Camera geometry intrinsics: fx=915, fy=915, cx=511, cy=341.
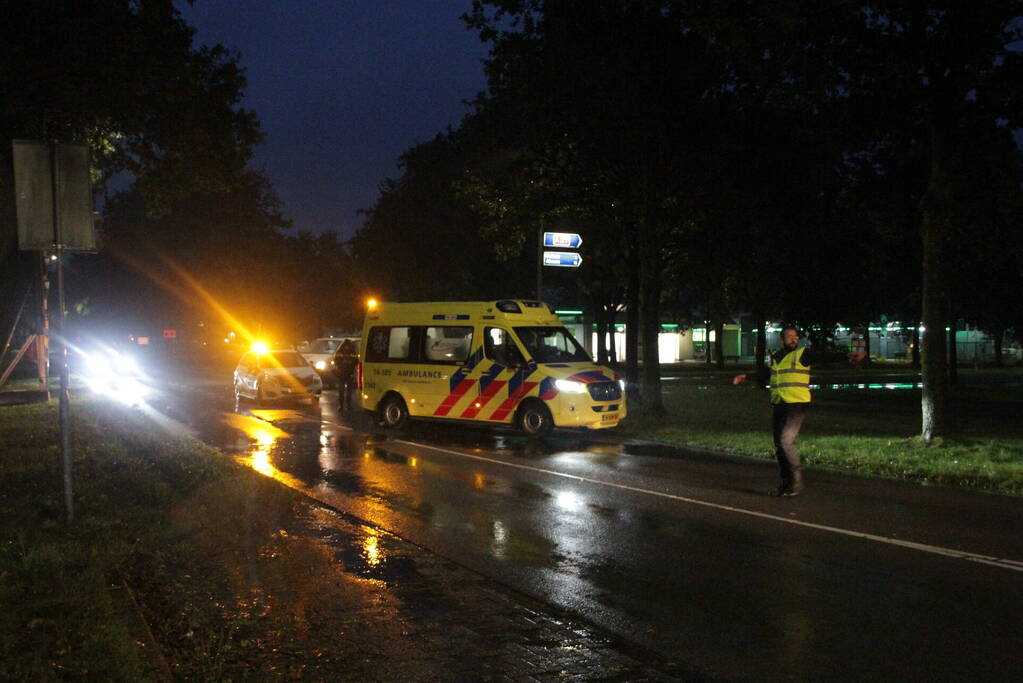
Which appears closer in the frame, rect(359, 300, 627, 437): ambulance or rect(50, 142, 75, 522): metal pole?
rect(50, 142, 75, 522): metal pole

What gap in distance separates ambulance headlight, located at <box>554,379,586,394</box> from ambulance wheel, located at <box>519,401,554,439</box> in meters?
0.50

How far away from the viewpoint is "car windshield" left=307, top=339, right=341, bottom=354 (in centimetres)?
3341

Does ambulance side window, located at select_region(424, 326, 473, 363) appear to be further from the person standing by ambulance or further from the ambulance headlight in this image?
the person standing by ambulance

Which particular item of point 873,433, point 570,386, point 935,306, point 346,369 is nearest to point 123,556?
point 570,386

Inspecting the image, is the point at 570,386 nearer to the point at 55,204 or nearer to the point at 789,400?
the point at 789,400

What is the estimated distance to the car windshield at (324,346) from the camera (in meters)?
33.4

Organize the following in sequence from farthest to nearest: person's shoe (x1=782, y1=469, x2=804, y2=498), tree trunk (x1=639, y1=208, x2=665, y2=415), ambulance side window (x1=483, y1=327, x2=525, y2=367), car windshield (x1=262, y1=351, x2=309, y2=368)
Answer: car windshield (x1=262, y1=351, x2=309, y2=368) < tree trunk (x1=639, y1=208, x2=665, y2=415) < ambulance side window (x1=483, y1=327, x2=525, y2=367) < person's shoe (x1=782, y1=469, x2=804, y2=498)

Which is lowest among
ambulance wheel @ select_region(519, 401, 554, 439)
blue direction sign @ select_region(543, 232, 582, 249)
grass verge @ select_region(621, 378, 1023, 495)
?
grass verge @ select_region(621, 378, 1023, 495)

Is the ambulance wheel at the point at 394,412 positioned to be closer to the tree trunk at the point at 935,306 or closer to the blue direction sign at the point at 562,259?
the blue direction sign at the point at 562,259

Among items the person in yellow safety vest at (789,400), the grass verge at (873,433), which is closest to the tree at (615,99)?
the grass verge at (873,433)

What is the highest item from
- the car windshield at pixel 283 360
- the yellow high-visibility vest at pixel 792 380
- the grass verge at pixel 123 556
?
the car windshield at pixel 283 360

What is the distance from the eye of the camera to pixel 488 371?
55.9ft

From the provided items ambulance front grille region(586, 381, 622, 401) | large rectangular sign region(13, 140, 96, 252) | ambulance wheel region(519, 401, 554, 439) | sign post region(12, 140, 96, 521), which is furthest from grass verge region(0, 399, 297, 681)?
ambulance front grille region(586, 381, 622, 401)

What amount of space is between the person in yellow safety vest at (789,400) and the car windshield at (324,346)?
2452 cm
